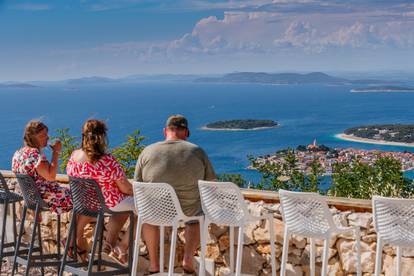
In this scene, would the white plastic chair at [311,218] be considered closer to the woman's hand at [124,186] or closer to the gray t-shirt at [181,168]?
the gray t-shirt at [181,168]

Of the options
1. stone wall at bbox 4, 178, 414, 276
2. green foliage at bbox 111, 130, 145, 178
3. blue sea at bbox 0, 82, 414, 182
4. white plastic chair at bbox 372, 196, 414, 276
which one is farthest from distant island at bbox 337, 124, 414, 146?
white plastic chair at bbox 372, 196, 414, 276

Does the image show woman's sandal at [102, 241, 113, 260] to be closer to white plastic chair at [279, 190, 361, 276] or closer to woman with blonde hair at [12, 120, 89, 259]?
woman with blonde hair at [12, 120, 89, 259]

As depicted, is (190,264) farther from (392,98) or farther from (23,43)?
(23,43)

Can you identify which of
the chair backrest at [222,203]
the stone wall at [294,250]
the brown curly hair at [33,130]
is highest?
the brown curly hair at [33,130]

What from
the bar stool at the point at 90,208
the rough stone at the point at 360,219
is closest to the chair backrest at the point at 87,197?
the bar stool at the point at 90,208

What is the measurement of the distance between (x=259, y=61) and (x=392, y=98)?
35779mm

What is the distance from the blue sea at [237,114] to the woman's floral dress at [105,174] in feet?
107

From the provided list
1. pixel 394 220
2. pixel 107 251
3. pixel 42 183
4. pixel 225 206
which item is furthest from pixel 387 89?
pixel 394 220

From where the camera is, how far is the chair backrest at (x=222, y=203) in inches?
162

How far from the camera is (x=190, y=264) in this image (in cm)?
474

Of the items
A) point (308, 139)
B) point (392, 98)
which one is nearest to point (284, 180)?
point (308, 139)

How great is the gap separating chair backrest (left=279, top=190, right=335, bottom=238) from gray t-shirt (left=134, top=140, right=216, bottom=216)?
74cm

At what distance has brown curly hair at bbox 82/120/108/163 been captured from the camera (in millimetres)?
4484

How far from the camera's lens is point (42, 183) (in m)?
4.85
